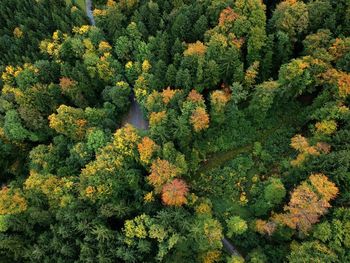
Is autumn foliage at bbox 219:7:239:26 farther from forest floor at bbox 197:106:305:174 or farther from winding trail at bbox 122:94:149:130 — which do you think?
winding trail at bbox 122:94:149:130

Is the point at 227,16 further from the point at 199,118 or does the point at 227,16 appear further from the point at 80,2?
the point at 80,2

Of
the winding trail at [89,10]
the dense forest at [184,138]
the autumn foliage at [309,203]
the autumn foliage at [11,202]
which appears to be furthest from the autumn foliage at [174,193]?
the winding trail at [89,10]

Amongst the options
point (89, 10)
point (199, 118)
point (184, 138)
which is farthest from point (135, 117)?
point (89, 10)

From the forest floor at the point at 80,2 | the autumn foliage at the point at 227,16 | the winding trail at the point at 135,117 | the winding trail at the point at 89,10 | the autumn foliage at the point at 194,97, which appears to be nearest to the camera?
the autumn foliage at the point at 194,97

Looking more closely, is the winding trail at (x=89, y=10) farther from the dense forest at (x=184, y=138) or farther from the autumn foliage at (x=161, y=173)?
the autumn foliage at (x=161, y=173)

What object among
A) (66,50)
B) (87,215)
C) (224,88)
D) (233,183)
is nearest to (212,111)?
(224,88)

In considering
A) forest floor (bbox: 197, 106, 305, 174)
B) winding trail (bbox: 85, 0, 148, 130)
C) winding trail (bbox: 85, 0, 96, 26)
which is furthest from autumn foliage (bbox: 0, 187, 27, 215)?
winding trail (bbox: 85, 0, 96, 26)
